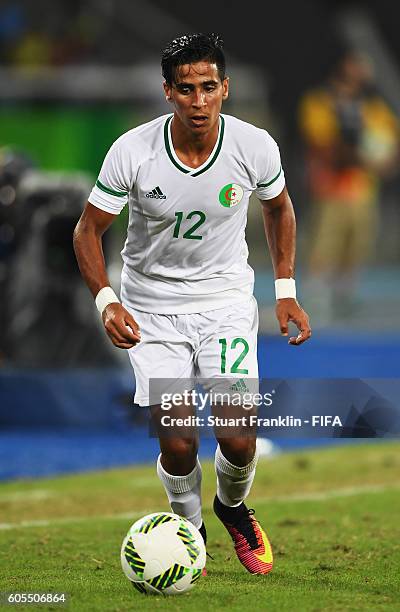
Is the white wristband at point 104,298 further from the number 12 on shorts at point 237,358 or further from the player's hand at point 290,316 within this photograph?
the player's hand at point 290,316

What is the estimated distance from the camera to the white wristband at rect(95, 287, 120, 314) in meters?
5.97

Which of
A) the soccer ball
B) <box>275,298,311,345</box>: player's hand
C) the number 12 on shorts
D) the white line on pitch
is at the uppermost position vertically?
<box>275,298,311,345</box>: player's hand

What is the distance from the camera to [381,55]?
82.6 ft

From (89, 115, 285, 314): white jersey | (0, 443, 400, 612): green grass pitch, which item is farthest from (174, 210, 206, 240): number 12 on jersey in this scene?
(0, 443, 400, 612): green grass pitch

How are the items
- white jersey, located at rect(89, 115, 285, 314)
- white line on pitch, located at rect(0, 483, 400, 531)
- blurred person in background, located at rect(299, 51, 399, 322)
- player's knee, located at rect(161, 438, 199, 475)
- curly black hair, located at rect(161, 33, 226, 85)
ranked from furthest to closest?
1. blurred person in background, located at rect(299, 51, 399, 322)
2. white line on pitch, located at rect(0, 483, 400, 531)
3. player's knee, located at rect(161, 438, 199, 475)
4. white jersey, located at rect(89, 115, 285, 314)
5. curly black hair, located at rect(161, 33, 226, 85)

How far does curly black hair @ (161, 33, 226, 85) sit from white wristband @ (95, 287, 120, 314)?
948 mm

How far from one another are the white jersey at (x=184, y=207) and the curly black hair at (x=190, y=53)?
0.91 feet

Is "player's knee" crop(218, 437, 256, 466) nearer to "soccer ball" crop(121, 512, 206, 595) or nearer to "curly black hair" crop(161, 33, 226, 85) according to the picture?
"soccer ball" crop(121, 512, 206, 595)

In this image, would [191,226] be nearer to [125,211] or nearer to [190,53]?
[190,53]

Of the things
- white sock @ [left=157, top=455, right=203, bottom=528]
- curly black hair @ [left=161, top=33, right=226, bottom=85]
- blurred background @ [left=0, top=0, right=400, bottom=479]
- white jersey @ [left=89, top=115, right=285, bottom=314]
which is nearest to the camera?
curly black hair @ [left=161, top=33, right=226, bottom=85]

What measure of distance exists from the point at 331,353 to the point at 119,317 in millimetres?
7291

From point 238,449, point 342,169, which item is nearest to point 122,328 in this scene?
point 238,449

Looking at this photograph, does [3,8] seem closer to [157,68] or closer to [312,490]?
[157,68]

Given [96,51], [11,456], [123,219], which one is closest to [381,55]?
[96,51]
